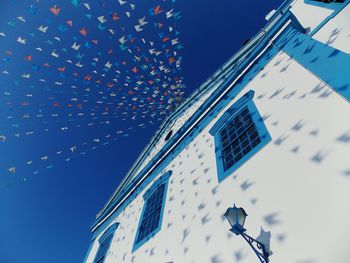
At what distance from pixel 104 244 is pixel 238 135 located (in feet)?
28.9

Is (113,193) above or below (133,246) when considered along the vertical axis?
above

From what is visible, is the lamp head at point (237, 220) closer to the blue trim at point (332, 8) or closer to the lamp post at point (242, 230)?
the lamp post at point (242, 230)

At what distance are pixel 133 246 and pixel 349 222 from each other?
22.3 ft

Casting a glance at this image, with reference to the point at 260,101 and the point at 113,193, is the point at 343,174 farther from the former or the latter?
the point at 113,193

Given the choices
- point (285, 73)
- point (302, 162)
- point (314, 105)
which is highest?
point (285, 73)

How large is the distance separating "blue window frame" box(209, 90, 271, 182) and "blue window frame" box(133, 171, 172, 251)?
105 inches

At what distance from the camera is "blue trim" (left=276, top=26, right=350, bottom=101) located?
12.6 feet

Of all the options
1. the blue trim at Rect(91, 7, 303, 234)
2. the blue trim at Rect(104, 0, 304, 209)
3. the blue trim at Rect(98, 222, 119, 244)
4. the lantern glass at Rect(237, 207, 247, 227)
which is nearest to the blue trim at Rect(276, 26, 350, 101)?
the blue trim at Rect(91, 7, 303, 234)

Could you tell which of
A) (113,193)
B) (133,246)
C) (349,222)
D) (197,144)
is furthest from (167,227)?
(113,193)

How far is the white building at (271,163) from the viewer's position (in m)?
→ 3.30

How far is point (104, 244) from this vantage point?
11070mm

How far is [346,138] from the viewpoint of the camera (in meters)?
A: 3.37

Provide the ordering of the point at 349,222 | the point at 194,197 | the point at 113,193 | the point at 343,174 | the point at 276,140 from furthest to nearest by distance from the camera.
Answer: the point at 113,193 < the point at 194,197 < the point at 276,140 < the point at 343,174 < the point at 349,222

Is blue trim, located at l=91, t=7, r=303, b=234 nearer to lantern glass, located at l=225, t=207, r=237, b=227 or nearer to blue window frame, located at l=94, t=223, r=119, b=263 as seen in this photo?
blue window frame, located at l=94, t=223, r=119, b=263
